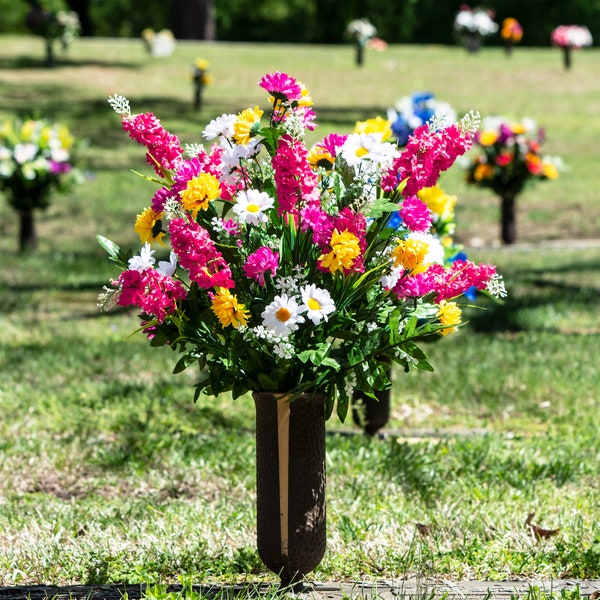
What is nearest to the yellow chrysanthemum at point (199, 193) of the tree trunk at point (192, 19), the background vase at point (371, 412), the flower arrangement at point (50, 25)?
the background vase at point (371, 412)

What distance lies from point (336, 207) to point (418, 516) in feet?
5.06

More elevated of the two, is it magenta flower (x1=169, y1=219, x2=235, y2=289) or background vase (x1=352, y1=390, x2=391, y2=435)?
magenta flower (x1=169, y1=219, x2=235, y2=289)

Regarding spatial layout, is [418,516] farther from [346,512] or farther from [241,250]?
[241,250]

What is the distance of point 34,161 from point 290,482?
837 centimetres

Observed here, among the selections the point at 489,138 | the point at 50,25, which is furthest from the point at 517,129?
the point at 50,25

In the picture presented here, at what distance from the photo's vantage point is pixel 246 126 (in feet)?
10.3

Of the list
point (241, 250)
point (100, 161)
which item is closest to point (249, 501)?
point (241, 250)

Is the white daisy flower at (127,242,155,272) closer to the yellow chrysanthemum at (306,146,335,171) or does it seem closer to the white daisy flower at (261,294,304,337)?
the white daisy flower at (261,294,304,337)

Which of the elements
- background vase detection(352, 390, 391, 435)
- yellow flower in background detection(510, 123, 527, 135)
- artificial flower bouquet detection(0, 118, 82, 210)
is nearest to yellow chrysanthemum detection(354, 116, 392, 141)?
background vase detection(352, 390, 391, 435)

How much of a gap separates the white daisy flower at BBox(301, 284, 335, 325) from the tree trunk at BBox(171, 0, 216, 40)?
31.2 metres

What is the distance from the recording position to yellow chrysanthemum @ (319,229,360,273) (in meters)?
2.90

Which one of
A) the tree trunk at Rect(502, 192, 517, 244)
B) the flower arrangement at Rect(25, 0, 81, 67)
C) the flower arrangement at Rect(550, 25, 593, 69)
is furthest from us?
the flower arrangement at Rect(550, 25, 593, 69)

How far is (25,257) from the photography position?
36.3ft

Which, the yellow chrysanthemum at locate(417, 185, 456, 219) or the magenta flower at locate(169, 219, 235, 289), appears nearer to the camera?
the magenta flower at locate(169, 219, 235, 289)
